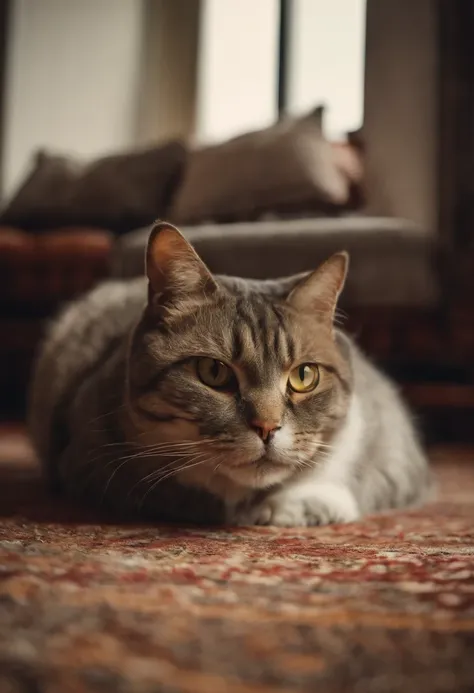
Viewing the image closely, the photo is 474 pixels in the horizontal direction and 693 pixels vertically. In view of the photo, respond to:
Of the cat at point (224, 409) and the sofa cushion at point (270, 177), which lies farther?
the sofa cushion at point (270, 177)

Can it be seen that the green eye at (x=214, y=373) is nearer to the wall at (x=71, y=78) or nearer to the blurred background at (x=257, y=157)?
the blurred background at (x=257, y=157)

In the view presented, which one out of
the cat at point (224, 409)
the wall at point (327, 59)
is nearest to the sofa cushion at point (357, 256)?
the cat at point (224, 409)

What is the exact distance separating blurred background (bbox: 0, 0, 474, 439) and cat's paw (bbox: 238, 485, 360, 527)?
1.04 metres

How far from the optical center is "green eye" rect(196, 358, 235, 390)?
3.31 feet

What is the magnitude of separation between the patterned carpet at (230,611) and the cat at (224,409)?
89 mm

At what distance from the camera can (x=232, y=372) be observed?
101 centimetres

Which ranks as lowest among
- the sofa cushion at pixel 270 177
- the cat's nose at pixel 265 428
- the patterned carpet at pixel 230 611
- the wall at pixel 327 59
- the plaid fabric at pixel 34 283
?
the patterned carpet at pixel 230 611

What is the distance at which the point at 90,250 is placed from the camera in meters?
2.70

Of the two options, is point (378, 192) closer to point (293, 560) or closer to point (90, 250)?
point (90, 250)

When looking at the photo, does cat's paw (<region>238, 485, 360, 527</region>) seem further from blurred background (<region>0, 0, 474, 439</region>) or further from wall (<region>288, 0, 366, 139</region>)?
wall (<region>288, 0, 366, 139</region>)

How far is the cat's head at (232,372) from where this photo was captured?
976 millimetres

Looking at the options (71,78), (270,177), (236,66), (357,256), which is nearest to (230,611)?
(357,256)

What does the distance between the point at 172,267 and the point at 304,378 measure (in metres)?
0.25

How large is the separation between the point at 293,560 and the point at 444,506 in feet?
1.98
